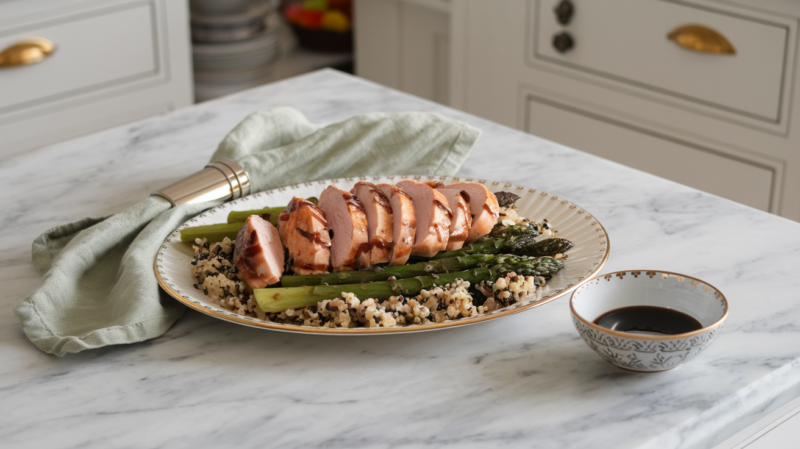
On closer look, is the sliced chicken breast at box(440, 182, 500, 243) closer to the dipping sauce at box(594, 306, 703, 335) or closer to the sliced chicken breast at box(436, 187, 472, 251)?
the sliced chicken breast at box(436, 187, 472, 251)

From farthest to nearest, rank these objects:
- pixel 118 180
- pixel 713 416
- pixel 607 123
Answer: pixel 607 123, pixel 118 180, pixel 713 416

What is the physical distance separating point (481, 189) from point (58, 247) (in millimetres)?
607

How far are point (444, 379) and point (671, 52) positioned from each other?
1587 mm

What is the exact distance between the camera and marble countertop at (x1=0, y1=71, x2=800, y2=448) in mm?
761

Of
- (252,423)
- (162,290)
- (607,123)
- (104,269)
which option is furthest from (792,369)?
(607,123)

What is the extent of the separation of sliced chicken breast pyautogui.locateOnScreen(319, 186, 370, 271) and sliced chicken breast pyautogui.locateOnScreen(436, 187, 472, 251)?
4.3 inches

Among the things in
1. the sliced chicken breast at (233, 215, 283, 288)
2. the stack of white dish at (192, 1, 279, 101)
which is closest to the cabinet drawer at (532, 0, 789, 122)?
the stack of white dish at (192, 1, 279, 101)

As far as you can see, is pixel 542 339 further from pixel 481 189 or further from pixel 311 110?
pixel 311 110

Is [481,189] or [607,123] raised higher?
[481,189]

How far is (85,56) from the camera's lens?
2.43 m

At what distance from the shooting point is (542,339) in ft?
2.96


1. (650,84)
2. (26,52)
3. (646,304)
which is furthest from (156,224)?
(650,84)

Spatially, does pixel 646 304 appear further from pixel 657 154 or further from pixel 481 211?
pixel 657 154

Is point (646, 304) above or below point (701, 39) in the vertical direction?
below
